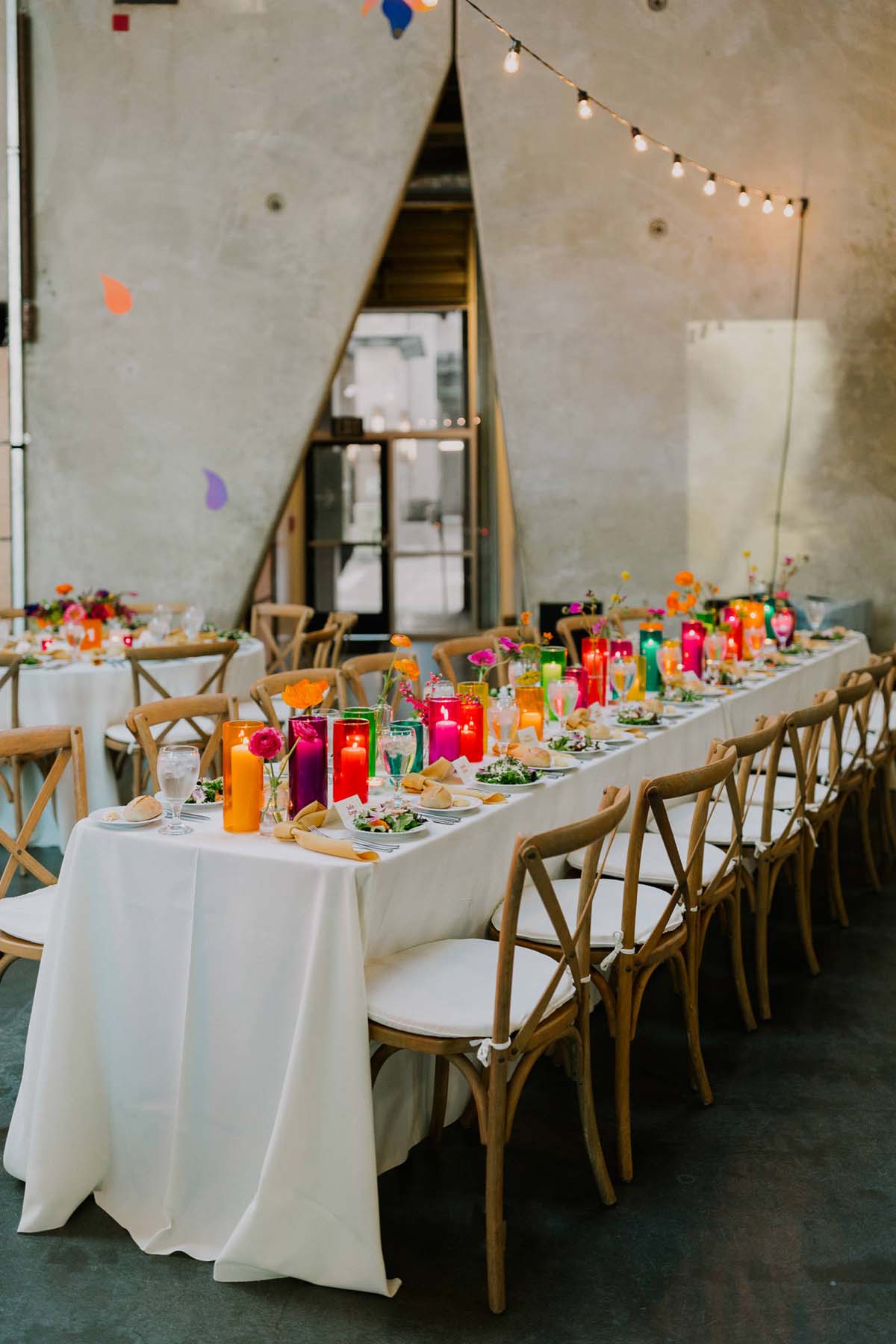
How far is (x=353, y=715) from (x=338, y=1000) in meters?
0.92

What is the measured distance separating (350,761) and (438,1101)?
0.81 meters

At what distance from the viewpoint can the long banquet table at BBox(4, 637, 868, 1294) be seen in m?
2.34

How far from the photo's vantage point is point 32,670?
214 inches

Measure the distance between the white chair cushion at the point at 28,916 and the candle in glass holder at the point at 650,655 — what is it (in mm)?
2520

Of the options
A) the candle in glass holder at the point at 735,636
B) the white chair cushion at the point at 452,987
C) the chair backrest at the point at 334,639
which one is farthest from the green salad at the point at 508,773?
the chair backrest at the point at 334,639

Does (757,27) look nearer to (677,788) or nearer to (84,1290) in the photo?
(677,788)

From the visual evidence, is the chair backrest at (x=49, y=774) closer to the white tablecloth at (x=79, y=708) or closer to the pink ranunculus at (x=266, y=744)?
the pink ranunculus at (x=266, y=744)

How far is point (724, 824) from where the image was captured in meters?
3.91

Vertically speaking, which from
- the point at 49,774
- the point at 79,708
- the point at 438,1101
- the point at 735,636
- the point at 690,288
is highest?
the point at 690,288

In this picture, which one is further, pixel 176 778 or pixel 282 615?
pixel 282 615

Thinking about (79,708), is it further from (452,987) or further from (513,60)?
(452,987)

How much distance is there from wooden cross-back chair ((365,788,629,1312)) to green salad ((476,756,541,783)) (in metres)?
0.52

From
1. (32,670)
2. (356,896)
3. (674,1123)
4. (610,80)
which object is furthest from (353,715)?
(610,80)

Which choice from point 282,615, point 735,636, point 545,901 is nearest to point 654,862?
point 545,901
